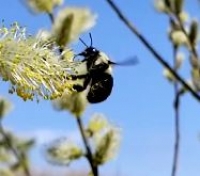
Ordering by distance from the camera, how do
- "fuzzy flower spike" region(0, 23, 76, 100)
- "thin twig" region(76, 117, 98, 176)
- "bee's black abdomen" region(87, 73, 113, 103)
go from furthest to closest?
"thin twig" region(76, 117, 98, 176)
"bee's black abdomen" region(87, 73, 113, 103)
"fuzzy flower spike" region(0, 23, 76, 100)

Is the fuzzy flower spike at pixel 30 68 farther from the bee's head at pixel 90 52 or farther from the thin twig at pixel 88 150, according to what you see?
the thin twig at pixel 88 150

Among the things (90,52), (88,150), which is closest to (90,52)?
(90,52)

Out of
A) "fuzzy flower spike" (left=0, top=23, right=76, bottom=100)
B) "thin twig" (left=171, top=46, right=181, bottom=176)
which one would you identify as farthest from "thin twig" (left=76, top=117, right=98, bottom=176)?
"fuzzy flower spike" (left=0, top=23, right=76, bottom=100)

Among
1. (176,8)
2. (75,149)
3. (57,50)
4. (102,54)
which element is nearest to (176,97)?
(176,8)

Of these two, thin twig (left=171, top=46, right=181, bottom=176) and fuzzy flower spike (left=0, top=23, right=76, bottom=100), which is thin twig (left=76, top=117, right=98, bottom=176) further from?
fuzzy flower spike (left=0, top=23, right=76, bottom=100)

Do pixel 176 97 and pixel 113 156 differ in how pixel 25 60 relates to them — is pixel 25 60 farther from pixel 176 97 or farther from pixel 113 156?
pixel 176 97

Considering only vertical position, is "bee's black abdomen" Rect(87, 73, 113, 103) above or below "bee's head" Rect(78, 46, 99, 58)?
below

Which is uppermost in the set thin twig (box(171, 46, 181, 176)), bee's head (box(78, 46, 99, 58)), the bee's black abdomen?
bee's head (box(78, 46, 99, 58))
